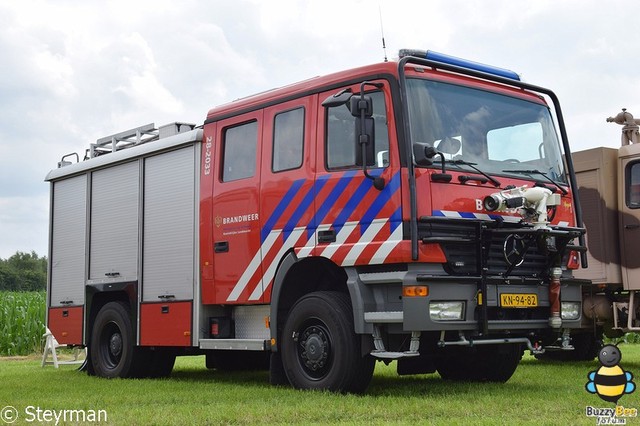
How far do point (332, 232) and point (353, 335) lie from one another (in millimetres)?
1031

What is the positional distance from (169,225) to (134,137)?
6.78ft

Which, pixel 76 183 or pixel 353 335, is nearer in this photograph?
pixel 353 335

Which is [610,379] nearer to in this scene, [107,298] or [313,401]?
[313,401]

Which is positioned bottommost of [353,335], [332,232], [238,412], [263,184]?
[238,412]

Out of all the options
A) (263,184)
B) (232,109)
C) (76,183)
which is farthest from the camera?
Answer: (76,183)

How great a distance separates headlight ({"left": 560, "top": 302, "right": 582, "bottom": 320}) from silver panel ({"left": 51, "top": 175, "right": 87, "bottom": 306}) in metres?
6.85

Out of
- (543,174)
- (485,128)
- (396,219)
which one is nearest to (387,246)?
(396,219)

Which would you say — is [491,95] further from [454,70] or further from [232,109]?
[232,109]

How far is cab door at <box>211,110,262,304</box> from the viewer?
32.6 ft

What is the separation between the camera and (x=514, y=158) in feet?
30.1

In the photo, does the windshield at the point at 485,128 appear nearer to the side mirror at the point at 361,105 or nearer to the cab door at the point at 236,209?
the side mirror at the point at 361,105

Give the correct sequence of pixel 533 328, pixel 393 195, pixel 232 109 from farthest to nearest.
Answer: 1. pixel 232 109
2. pixel 533 328
3. pixel 393 195

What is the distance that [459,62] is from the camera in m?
9.27

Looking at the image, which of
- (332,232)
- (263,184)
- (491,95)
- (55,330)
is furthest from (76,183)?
(491,95)
